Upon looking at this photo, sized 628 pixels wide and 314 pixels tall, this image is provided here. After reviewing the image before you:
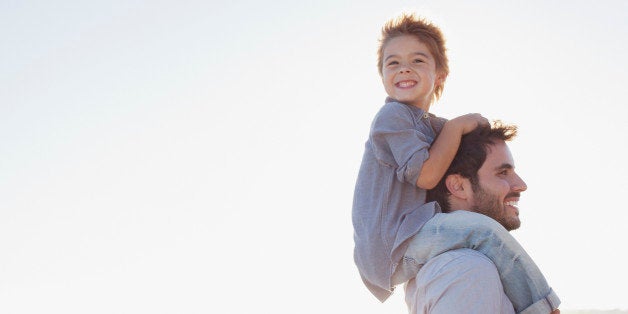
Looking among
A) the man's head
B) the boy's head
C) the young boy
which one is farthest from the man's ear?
the boy's head

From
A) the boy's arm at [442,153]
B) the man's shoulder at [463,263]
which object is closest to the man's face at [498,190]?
the boy's arm at [442,153]

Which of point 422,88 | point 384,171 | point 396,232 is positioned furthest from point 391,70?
point 396,232

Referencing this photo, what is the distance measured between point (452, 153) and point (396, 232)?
60cm

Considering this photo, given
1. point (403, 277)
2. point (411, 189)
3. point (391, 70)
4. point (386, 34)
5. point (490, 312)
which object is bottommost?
point (490, 312)

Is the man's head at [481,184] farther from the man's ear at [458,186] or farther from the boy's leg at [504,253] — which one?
the boy's leg at [504,253]

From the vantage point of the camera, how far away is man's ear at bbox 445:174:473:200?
16.1 ft

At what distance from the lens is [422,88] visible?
5137 mm

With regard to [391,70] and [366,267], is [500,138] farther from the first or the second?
[366,267]

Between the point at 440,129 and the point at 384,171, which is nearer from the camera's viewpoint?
the point at 384,171

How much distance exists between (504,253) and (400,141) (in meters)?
0.93

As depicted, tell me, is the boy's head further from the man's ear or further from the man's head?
the man's ear

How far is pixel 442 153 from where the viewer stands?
183 inches

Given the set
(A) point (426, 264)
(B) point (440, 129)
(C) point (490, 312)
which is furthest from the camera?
(B) point (440, 129)

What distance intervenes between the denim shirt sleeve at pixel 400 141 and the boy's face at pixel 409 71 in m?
0.20
